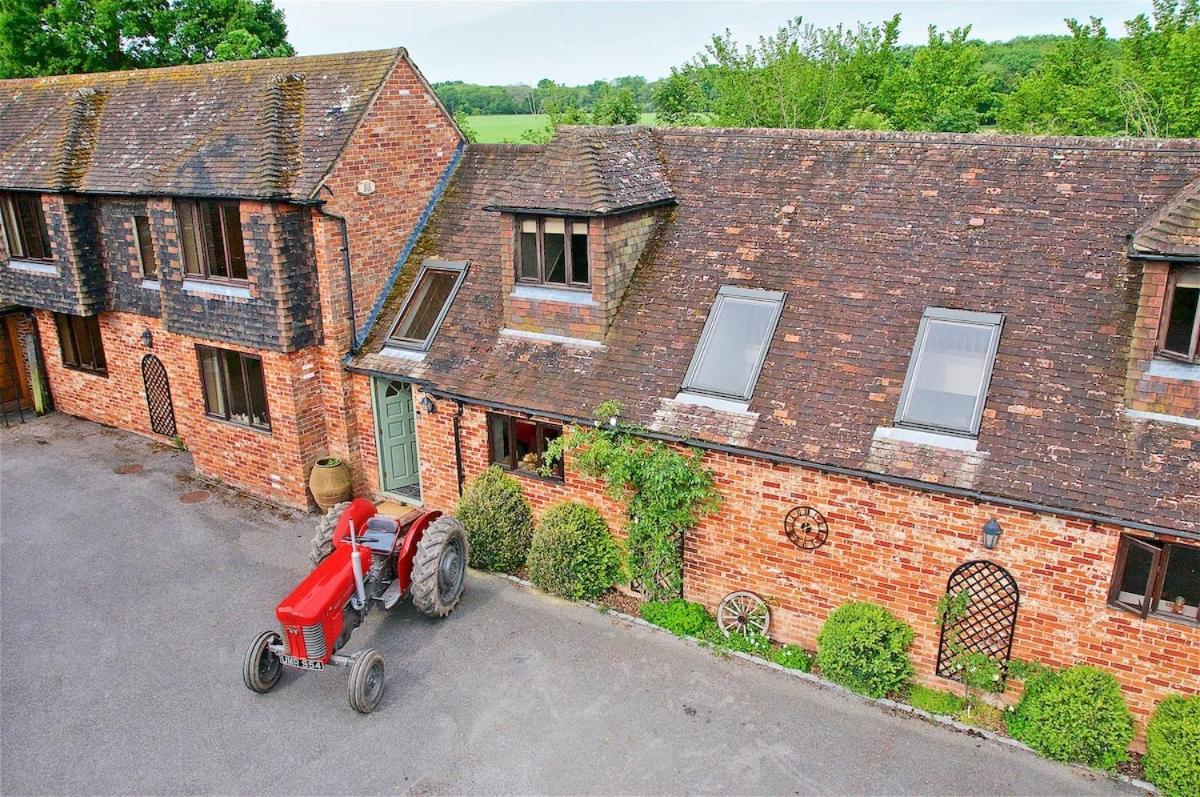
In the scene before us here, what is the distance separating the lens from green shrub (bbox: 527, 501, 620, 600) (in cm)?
1127

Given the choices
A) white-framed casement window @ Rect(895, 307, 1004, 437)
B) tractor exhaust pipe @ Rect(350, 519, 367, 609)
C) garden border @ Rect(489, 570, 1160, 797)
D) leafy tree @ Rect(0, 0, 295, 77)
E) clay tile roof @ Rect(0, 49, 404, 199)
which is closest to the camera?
garden border @ Rect(489, 570, 1160, 797)

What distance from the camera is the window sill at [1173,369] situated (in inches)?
334

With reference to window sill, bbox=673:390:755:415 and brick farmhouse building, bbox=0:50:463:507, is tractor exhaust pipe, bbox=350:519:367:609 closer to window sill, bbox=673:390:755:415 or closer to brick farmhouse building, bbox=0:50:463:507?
window sill, bbox=673:390:755:415

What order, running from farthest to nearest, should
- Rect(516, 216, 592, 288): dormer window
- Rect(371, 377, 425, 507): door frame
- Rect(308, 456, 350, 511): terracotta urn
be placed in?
Rect(308, 456, 350, 511): terracotta urn
Rect(371, 377, 425, 507): door frame
Rect(516, 216, 592, 288): dormer window

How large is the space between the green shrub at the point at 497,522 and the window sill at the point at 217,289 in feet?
17.0

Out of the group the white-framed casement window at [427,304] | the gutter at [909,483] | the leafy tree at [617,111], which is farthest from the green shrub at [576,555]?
the leafy tree at [617,111]

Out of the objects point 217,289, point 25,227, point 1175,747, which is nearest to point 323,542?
point 217,289

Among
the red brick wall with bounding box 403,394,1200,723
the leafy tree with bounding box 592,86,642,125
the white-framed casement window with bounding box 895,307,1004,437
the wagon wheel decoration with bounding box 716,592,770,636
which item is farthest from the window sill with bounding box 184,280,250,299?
the leafy tree with bounding box 592,86,642,125

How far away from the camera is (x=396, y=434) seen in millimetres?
14430

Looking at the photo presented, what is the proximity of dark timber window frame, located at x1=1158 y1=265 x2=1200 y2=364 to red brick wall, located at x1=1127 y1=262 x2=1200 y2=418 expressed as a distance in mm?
49

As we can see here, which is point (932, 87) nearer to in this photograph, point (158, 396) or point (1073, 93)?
point (1073, 93)

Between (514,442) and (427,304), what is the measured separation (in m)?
3.22

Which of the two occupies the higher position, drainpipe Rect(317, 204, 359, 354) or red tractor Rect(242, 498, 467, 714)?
drainpipe Rect(317, 204, 359, 354)

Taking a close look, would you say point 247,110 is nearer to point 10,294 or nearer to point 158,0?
point 10,294
